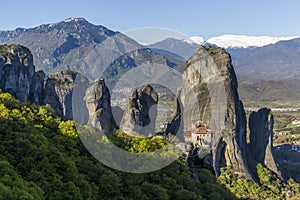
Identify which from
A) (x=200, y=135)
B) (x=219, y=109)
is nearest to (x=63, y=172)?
(x=200, y=135)

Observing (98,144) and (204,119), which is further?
(204,119)

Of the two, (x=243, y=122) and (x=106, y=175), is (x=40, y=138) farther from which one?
(x=243, y=122)

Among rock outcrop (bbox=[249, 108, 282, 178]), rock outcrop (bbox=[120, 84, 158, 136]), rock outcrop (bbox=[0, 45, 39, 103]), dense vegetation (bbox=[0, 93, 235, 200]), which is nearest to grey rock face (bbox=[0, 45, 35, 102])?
rock outcrop (bbox=[0, 45, 39, 103])

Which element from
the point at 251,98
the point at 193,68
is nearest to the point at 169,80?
the point at 193,68

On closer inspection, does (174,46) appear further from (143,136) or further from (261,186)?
(261,186)

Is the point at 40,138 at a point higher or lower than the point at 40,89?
lower

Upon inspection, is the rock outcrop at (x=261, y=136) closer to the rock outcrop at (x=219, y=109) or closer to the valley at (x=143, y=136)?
the valley at (x=143, y=136)

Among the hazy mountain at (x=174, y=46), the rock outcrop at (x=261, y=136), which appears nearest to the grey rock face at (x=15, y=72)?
the hazy mountain at (x=174, y=46)
